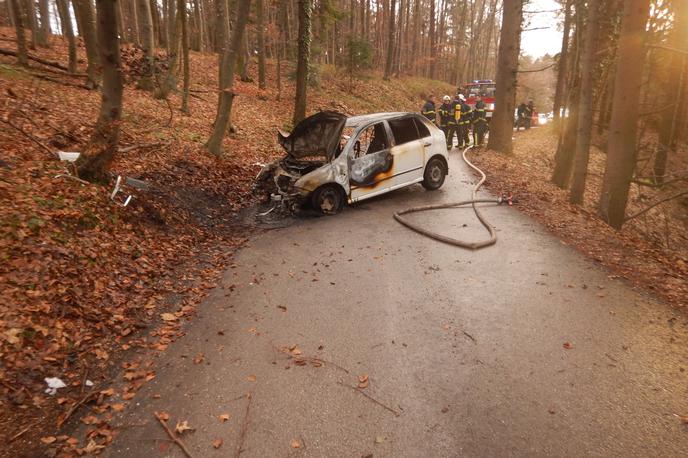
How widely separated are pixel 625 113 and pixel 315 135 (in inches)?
251

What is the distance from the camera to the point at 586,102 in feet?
32.7

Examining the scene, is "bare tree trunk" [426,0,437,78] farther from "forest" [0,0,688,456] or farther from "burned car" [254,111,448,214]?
"burned car" [254,111,448,214]

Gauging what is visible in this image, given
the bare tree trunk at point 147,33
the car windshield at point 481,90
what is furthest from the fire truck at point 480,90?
the bare tree trunk at point 147,33

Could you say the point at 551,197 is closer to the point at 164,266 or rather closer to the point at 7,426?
the point at 164,266

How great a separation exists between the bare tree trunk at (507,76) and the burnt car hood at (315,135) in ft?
29.2

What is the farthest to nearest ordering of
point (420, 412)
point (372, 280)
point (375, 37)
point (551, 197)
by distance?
point (375, 37) < point (551, 197) < point (372, 280) < point (420, 412)

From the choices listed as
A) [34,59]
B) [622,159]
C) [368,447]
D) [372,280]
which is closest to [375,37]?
[34,59]

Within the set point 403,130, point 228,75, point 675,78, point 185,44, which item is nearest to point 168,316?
point 403,130

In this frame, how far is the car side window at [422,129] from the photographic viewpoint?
9906mm

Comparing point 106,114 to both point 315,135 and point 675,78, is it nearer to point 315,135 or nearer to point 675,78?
point 315,135

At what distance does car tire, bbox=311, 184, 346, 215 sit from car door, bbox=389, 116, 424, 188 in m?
1.39

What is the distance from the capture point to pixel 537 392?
12.1 ft

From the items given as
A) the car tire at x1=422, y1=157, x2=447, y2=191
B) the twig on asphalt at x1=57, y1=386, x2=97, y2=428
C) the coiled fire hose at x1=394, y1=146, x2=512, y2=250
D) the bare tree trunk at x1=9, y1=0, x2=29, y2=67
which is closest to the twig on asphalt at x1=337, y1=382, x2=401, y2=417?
the twig on asphalt at x1=57, y1=386, x2=97, y2=428

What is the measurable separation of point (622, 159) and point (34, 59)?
16710 millimetres
